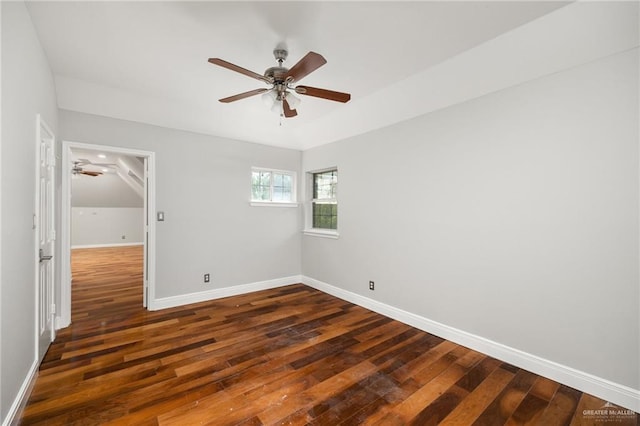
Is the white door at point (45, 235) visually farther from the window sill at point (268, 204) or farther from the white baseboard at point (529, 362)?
the white baseboard at point (529, 362)

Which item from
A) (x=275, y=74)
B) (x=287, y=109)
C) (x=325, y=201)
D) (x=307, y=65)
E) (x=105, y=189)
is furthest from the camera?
(x=105, y=189)

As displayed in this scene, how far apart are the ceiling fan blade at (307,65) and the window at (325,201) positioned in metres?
2.53

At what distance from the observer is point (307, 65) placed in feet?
5.93

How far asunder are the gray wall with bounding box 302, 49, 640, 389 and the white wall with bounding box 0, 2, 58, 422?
326 cm

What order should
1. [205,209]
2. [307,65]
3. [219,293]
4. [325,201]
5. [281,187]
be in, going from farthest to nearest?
[281,187] → [325,201] → [219,293] → [205,209] → [307,65]

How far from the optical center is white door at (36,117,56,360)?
221 cm

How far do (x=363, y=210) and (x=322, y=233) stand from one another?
97 cm

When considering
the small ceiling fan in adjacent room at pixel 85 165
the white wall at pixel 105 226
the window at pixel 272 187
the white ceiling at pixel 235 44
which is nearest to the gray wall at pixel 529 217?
the white ceiling at pixel 235 44

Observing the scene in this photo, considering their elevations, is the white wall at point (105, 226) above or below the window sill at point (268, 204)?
below

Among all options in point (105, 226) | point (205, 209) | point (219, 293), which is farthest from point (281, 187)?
point (105, 226)

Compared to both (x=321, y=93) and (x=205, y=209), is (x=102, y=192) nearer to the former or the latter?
(x=205, y=209)

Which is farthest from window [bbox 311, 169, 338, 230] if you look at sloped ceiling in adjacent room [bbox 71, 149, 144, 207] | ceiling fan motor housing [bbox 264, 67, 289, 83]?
sloped ceiling in adjacent room [bbox 71, 149, 144, 207]

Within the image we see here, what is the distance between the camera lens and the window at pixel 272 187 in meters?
4.57

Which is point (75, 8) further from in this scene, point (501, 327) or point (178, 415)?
point (501, 327)
